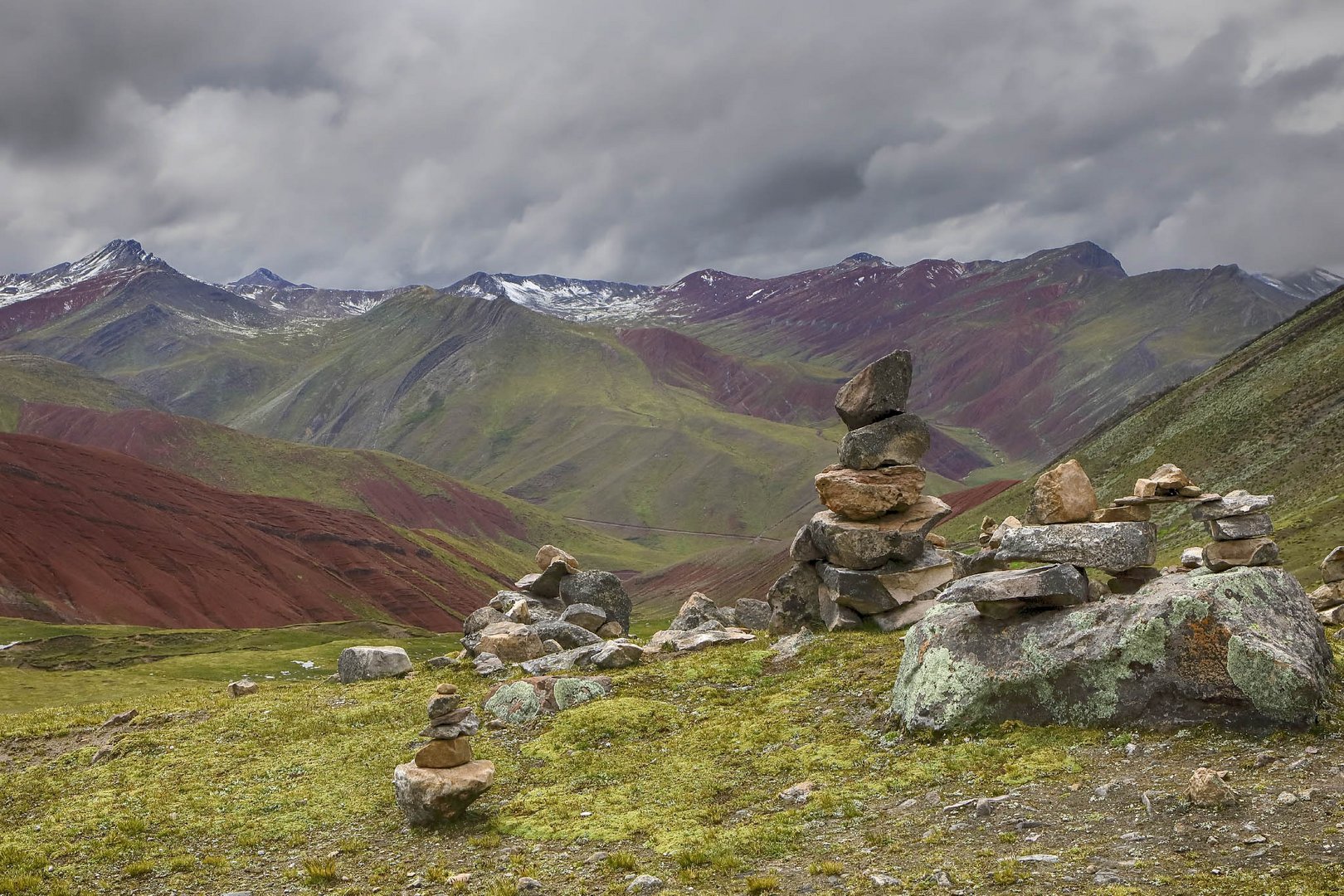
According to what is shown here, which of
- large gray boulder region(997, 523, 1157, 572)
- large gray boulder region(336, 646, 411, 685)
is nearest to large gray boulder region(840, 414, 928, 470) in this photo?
large gray boulder region(997, 523, 1157, 572)

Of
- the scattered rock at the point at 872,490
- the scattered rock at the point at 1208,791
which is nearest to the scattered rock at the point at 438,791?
the scattered rock at the point at 1208,791

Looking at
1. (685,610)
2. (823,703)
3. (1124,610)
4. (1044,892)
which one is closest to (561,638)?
(685,610)

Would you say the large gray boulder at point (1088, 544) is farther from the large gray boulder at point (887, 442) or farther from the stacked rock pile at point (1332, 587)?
the large gray boulder at point (887, 442)

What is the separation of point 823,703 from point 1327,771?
13086 millimetres

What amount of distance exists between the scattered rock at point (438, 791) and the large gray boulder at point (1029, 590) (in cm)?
1344

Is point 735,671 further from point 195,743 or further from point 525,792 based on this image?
point 195,743

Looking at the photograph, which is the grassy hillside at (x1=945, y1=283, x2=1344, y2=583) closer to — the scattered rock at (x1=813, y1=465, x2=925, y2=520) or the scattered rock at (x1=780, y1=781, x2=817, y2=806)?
the scattered rock at (x1=813, y1=465, x2=925, y2=520)

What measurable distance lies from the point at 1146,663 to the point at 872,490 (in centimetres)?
1790

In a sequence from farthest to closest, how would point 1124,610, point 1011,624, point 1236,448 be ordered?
point 1236,448 < point 1011,624 < point 1124,610

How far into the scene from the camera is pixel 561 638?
41438 mm

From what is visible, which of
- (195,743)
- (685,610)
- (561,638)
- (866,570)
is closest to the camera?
(195,743)

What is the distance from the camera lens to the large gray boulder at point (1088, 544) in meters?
23.6

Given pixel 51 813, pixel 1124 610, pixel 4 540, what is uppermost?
Answer: pixel 4 540

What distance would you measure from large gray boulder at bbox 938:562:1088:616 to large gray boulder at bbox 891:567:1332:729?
0.98ft
